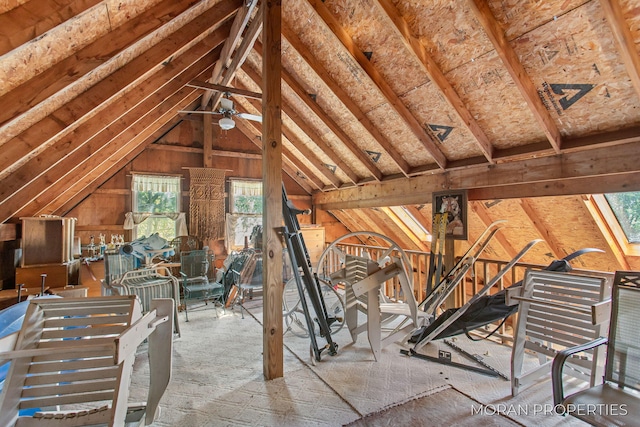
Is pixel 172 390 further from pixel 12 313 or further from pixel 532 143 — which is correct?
pixel 532 143

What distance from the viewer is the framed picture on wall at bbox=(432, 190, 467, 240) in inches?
163

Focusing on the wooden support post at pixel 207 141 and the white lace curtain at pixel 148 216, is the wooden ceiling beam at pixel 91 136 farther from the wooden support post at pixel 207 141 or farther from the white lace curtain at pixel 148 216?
the white lace curtain at pixel 148 216

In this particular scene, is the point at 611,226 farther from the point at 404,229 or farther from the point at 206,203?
the point at 206,203

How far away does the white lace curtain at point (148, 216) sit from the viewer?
234 inches

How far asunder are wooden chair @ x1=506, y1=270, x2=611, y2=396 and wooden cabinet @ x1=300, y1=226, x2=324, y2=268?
450 centimetres

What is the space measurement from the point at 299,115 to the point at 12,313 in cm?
Answer: 429

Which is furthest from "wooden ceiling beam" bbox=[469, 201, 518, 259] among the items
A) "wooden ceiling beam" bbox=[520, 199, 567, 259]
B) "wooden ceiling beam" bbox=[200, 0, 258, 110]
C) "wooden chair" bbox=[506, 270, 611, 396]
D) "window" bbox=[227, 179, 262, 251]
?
"window" bbox=[227, 179, 262, 251]

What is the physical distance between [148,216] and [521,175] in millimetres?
6374

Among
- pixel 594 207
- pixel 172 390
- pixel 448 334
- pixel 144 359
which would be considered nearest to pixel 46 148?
pixel 144 359

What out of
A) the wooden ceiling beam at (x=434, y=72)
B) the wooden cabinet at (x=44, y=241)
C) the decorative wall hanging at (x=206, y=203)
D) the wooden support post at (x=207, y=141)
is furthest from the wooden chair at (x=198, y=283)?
the wooden ceiling beam at (x=434, y=72)

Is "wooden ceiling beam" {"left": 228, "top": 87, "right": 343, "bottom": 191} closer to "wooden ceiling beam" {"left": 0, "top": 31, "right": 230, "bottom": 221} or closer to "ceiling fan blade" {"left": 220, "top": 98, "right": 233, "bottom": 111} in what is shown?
"ceiling fan blade" {"left": 220, "top": 98, "right": 233, "bottom": 111}

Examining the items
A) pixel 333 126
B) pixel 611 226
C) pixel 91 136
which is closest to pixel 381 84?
pixel 333 126

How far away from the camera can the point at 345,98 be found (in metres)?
4.08

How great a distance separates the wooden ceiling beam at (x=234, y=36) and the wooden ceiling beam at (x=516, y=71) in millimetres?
2115
